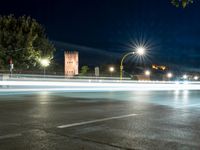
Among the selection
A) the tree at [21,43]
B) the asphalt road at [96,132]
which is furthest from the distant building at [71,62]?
the asphalt road at [96,132]

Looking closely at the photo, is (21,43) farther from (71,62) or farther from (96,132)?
(96,132)

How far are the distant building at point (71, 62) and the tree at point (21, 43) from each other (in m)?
24.9

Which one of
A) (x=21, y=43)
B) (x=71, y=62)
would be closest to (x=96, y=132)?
(x=21, y=43)

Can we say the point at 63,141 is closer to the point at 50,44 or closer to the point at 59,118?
the point at 59,118

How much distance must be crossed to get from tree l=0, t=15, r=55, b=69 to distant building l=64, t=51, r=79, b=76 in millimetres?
24941

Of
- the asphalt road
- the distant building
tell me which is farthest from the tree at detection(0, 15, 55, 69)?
the asphalt road

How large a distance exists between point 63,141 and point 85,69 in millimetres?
80353

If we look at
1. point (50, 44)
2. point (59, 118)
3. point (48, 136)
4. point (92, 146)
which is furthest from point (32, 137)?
point (50, 44)

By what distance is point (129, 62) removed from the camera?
125 metres

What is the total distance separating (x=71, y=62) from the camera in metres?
81.0

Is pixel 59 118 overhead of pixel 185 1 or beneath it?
beneath

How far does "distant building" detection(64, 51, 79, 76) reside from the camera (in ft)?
262

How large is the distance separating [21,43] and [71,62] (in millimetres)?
30449

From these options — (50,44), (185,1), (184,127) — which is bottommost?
(184,127)
